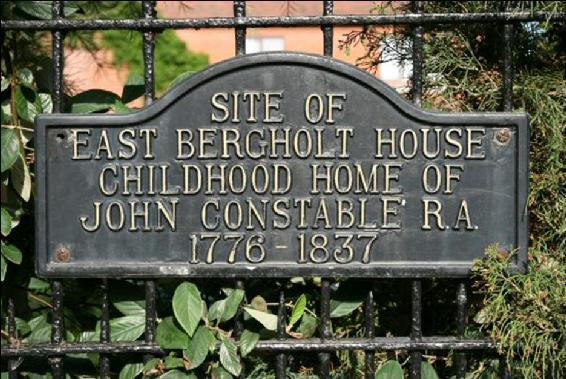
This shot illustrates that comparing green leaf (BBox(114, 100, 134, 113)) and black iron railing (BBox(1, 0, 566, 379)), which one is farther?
green leaf (BBox(114, 100, 134, 113))

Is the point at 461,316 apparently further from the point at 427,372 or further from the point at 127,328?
the point at 127,328

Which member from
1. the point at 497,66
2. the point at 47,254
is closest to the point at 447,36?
the point at 497,66

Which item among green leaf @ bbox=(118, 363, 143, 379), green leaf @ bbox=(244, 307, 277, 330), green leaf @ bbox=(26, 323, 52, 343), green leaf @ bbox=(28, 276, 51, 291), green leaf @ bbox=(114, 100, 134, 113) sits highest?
green leaf @ bbox=(114, 100, 134, 113)

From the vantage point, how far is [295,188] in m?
2.59

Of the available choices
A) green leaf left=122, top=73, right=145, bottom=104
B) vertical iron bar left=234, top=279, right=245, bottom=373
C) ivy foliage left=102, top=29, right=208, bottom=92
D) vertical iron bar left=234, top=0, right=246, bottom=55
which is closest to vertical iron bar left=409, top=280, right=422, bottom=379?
vertical iron bar left=234, top=279, right=245, bottom=373

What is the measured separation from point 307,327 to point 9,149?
3.57 ft

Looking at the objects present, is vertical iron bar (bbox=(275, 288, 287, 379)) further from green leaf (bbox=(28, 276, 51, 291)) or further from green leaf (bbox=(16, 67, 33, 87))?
green leaf (bbox=(16, 67, 33, 87))

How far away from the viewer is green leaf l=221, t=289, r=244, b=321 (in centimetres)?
260

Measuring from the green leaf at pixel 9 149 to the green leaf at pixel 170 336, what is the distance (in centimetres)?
70

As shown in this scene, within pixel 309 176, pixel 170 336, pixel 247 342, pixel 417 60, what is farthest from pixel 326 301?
pixel 417 60

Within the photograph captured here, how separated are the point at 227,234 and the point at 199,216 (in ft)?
0.33

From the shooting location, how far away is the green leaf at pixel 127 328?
2.70 metres

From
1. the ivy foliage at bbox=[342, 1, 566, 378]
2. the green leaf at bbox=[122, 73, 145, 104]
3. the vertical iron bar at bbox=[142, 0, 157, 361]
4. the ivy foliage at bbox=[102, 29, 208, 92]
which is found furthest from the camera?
the ivy foliage at bbox=[102, 29, 208, 92]

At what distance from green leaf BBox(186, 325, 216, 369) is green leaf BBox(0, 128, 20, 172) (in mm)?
801
